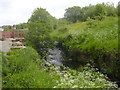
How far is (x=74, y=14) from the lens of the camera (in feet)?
156

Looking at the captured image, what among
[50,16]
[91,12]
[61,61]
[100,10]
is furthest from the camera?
[91,12]

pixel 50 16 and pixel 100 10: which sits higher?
pixel 100 10

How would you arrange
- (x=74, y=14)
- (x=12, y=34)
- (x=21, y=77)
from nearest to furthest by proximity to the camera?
(x=21, y=77)
(x=12, y=34)
(x=74, y=14)

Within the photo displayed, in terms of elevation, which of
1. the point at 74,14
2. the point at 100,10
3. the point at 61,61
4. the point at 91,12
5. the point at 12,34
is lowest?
the point at 61,61

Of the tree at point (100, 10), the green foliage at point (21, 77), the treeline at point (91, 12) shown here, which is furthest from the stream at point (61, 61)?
the tree at point (100, 10)

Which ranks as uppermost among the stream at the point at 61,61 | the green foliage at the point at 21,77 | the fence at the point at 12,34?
the fence at the point at 12,34

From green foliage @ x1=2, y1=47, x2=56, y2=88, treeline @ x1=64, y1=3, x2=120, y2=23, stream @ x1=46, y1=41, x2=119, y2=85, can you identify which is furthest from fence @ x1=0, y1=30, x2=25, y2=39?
treeline @ x1=64, y1=3, x2=120, y2=23

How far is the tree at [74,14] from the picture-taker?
45.4 meters

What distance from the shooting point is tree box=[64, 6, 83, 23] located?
45406 mm

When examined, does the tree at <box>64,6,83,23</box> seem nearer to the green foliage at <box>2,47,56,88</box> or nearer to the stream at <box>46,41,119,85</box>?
the stream at <box>46,41,119,85</box>

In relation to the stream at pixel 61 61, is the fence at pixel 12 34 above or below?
above

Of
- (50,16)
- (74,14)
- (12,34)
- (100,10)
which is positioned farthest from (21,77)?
(74,14)

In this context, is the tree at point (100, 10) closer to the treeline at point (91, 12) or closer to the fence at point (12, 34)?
the treeline at point (91, 12)

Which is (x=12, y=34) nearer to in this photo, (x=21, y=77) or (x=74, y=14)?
(x=21, y=77)
